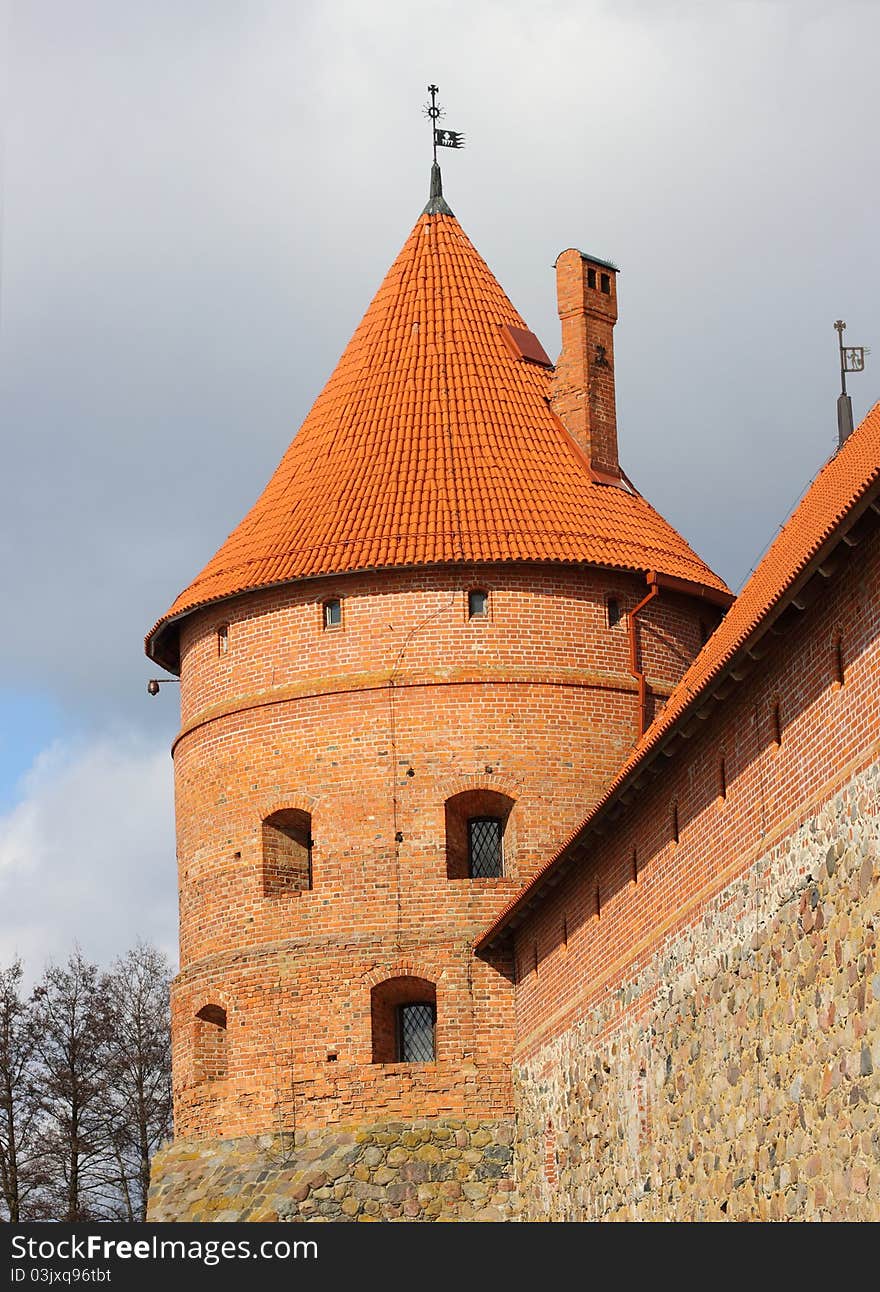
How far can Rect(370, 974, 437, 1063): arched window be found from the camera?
69.5 ft

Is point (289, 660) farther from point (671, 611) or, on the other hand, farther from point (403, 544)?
point (671, 611)

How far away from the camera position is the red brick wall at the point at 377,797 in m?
21.1

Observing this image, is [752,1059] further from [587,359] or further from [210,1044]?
[587,359]

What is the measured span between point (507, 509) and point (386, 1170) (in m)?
6.00

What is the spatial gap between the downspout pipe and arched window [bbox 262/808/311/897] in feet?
10.2

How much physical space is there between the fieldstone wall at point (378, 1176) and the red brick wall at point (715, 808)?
91 cm

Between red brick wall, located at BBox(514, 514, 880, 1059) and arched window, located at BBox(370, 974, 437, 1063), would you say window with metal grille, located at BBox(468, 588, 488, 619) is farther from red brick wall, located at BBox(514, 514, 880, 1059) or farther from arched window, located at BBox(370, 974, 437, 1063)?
arched window, located at BBox(370, 974, 437, 1063)

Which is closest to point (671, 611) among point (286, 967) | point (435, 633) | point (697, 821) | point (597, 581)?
point (597, 581)

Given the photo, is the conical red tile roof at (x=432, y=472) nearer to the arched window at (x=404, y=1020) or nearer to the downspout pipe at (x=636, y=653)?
the downspout pipe at (x=636, y=653)

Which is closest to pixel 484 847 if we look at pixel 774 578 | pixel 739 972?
pixel 774 578
